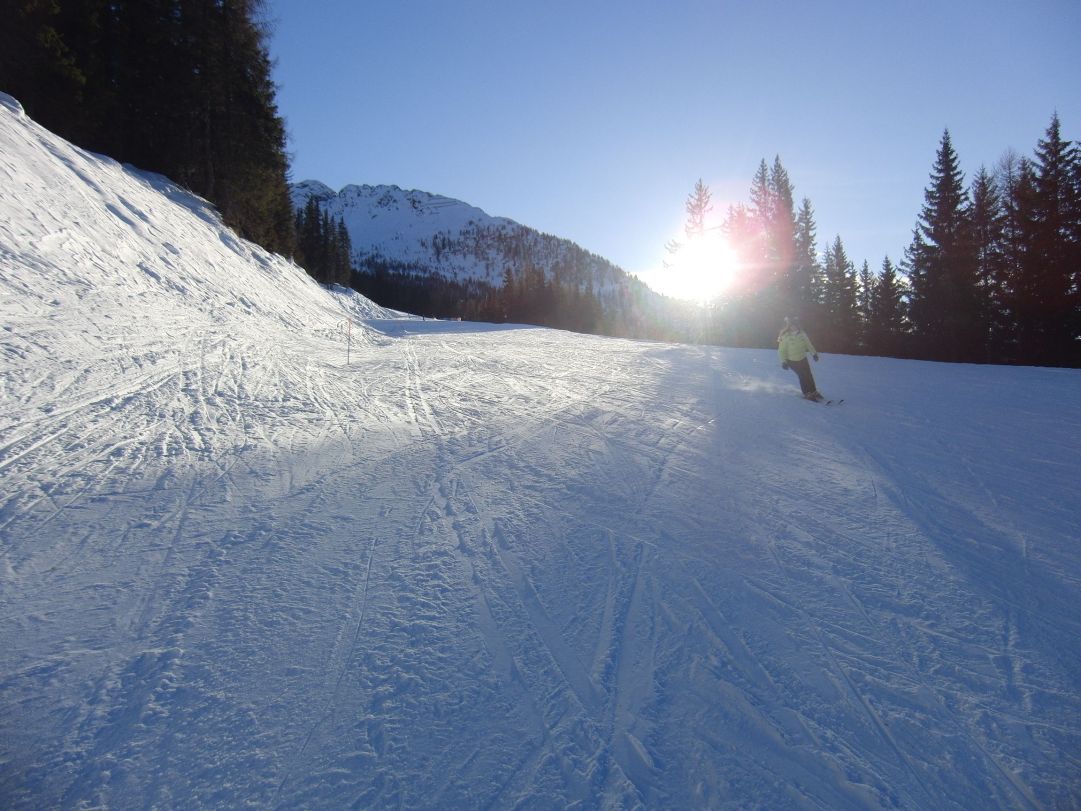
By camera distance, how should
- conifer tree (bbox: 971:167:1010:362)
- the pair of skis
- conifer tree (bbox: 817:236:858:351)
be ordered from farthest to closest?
conifer tree (bbox: 817:236:858:351) → conifer tree (bbox: 971:167:1010:362) → the pair of skis

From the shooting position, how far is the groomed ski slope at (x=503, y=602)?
2307 millimetres

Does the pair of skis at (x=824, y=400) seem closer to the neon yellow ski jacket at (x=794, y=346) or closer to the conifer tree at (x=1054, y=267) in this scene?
the neon yellow ski jacket at (x=794, y=346)

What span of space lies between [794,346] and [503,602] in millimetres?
9845

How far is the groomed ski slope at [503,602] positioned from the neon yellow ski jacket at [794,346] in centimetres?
298

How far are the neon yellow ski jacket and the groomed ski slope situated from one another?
9.76ft

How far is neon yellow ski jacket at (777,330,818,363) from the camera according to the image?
1080cm

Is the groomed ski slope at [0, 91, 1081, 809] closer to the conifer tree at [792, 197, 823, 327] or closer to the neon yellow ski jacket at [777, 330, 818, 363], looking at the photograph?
the neon yellow ski jacket at [777, 330, 818, 363]

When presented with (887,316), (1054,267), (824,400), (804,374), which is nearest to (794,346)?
(804,374)

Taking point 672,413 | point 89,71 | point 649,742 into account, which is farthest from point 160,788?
point 89,71

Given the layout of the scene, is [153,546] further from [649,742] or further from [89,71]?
[89,71]

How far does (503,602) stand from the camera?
349cm

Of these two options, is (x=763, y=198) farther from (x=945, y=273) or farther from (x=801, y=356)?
(x=801, y=356)

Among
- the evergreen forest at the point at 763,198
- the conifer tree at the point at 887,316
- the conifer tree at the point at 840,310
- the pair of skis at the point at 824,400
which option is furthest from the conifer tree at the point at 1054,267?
the pair of skis at the point at 824,400

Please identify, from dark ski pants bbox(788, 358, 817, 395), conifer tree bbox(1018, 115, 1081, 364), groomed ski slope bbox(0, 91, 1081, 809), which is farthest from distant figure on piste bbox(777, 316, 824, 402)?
conifer tree bbox(1018, 115, 1081, 364)
